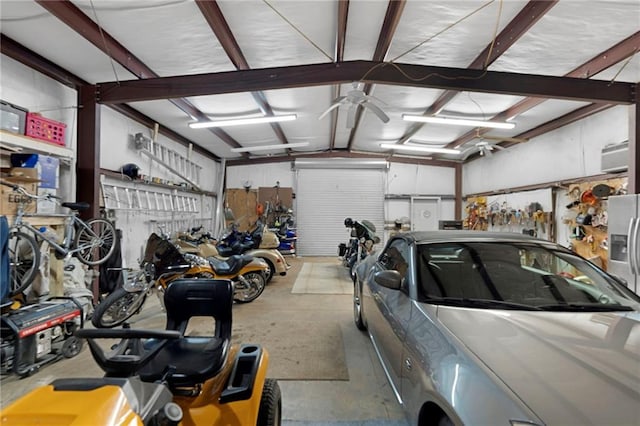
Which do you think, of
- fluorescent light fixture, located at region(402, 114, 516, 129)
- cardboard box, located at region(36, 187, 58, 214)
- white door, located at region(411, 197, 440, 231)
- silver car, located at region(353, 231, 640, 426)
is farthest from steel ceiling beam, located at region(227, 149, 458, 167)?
silver car, located at region(353, 231, 640, 426)

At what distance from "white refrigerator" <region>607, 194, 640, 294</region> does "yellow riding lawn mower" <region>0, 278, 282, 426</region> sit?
424cm

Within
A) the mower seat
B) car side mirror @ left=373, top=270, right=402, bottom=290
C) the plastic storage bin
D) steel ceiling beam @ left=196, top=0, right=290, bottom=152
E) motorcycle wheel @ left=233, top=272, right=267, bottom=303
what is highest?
steel ceiling beam @ left=196, top=0, right=290, bottom=152

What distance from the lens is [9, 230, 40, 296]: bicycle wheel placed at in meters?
2.87

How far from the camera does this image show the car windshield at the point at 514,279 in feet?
5.84

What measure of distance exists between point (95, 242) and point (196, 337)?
2.95 metres

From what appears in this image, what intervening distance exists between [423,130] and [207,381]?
7.41 m

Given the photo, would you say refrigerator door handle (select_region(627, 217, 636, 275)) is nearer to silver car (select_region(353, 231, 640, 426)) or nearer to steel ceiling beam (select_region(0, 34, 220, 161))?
silver car (select_region(353, 231, 640, 426))

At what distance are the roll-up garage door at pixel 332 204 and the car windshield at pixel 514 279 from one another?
823cm

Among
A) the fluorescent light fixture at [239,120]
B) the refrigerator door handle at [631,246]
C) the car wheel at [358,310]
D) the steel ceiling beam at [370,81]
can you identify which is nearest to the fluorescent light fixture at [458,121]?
the steel ceiling beam at [370,81]

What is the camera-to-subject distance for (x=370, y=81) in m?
4.30

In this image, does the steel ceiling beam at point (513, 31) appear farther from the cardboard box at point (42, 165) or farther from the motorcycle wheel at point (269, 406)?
the cardboard box at point (42, 165)

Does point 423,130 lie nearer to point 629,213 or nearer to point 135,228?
point 629,213

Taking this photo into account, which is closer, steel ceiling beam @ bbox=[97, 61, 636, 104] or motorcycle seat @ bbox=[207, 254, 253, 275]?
steel ceiling beam @ bbox=[97, 61, 636, 104]

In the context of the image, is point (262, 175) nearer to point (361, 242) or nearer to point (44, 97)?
point (361, 242)
